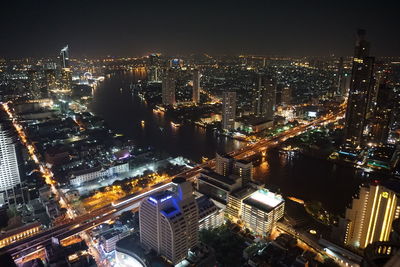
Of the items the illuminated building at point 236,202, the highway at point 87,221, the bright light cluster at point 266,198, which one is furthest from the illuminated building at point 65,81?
the bright light cluster at point 266,198

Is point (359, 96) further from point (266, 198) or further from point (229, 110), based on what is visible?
point (266, 198)

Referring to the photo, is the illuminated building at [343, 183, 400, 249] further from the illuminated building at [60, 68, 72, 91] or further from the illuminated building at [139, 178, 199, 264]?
the illuminated building at [60, 68, 72, 91]

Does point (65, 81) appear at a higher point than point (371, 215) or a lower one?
higher

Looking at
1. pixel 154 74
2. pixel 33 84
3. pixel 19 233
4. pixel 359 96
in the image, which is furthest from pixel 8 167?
pixel 154 74

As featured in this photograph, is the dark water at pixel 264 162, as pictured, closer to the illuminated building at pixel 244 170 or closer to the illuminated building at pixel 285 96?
the illuminated building at pixel 244 170

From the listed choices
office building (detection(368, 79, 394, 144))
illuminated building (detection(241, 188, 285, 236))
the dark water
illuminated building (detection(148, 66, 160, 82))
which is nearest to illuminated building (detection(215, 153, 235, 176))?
illuminated building (detection(241, 188, 285, 236))

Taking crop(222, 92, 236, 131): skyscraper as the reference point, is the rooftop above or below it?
below

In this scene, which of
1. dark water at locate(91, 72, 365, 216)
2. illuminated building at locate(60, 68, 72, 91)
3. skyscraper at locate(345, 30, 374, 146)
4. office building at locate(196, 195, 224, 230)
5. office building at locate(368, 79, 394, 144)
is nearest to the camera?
office building at locate(196, 195, 224, 230)
